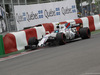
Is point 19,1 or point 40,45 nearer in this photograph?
point 40,45

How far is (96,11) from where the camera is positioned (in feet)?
76.2

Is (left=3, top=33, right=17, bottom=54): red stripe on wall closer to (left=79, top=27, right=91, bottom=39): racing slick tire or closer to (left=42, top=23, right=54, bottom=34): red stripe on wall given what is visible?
(left=42, top=23, right=54, bottom=34): red stripe on wall

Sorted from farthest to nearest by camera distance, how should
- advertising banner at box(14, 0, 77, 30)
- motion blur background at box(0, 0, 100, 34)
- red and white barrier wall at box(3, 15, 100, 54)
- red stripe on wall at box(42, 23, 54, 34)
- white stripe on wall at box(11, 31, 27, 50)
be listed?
1. advertising banner at box(14, 0, 77, 30)
2. motion blur background at box(0, 0, 100, 34)
3. red stripe on wall at box(42, 23, 54, 34)
4. white stripe on wall at box(11, 31, 27, 50)
5. red and white barrier wall at box(3, 15, 100, 54)

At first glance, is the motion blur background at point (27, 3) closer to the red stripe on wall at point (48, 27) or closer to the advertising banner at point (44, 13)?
the advertising banner at point (44, 13)

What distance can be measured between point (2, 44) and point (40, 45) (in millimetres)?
1735

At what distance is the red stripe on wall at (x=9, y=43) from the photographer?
12.6 metres

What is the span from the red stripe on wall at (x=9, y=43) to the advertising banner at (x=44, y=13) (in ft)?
9.68

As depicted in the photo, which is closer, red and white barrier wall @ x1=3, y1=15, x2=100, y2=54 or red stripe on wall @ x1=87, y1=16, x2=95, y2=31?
red and white barrier wall @ x1=3, y1=15, x2=100, y2=54

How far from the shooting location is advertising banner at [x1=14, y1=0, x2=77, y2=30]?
16.2 metres

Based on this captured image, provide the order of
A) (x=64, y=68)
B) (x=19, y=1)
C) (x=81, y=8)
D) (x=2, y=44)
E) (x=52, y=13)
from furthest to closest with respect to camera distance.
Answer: (x=81, y=8)
(x=52, y=13)
(x=19, y=1)
(x=2, y=44)
(x=64, y=68)

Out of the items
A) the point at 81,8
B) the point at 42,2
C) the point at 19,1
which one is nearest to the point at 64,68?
the point at 19,1

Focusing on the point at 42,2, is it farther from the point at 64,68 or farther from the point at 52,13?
the point at 64,68

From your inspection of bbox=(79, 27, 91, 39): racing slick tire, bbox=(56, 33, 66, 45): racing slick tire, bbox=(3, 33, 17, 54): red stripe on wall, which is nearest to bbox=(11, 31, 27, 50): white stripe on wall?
bbox=(3, 33, 17, 54): red stripe on wall

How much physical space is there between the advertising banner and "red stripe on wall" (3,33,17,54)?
2.95 meters
